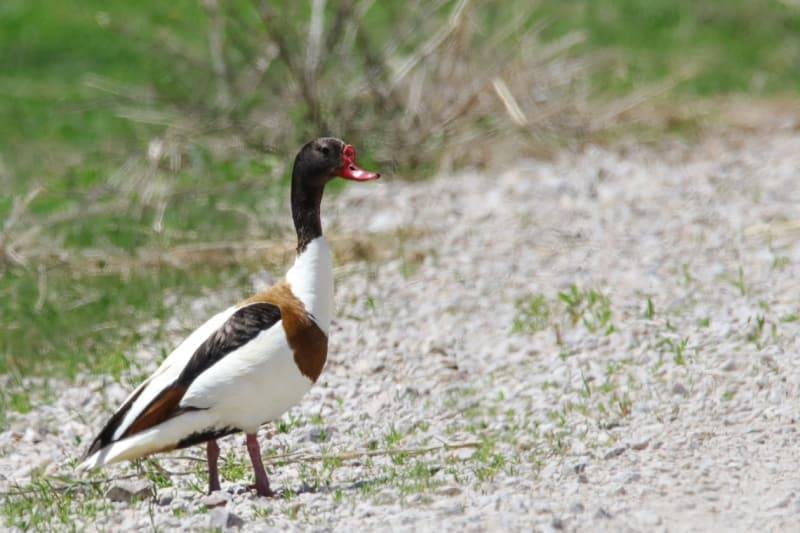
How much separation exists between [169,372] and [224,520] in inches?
24.2

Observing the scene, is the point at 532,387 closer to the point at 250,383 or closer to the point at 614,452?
the point at 614,452

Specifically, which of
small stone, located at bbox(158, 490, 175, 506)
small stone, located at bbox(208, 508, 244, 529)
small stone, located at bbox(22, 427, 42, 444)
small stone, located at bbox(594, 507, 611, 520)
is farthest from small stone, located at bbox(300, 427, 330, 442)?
small stone, located at bbox(594, 507, 611, 520)

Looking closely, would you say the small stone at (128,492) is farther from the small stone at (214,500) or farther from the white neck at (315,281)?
the white neck at (315,281)

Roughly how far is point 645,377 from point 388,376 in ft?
4.29

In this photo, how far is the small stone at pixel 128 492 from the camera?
5.39 m

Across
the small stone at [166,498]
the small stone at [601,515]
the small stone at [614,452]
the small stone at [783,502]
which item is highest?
the small stone at [166,498]

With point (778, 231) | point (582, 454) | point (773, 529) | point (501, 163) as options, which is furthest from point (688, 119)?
point (773, 529)

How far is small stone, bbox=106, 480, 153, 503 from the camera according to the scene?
5.39 meters

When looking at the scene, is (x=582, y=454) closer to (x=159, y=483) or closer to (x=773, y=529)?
(x=773, y=529)

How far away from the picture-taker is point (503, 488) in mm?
5148

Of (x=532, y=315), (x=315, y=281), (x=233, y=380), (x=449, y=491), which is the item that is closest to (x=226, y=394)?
(x=233, y=380)

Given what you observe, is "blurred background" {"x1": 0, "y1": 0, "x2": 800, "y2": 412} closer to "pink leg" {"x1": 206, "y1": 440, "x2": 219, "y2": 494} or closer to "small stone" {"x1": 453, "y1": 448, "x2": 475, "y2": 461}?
"pink leg" {"x1": 206, "y1": 440, "x2": 219, "y2": 494}

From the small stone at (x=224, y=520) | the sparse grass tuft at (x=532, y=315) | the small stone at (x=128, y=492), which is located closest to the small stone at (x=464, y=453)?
the small stone at (x=224, y=520)

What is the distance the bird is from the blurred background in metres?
2.23
